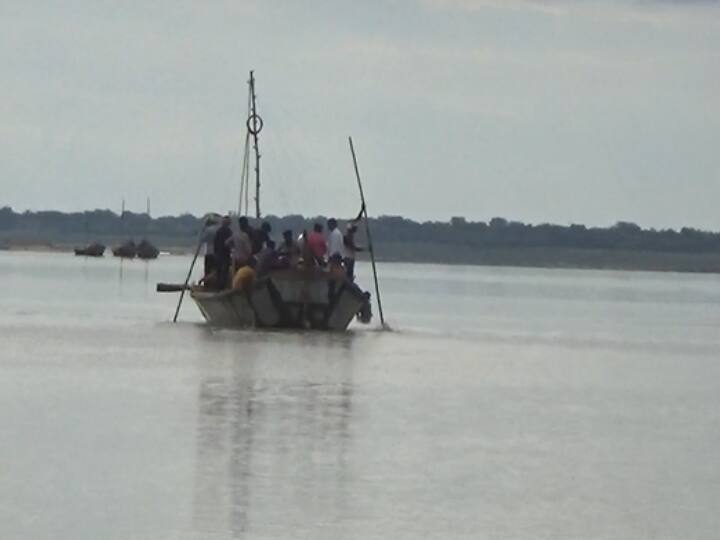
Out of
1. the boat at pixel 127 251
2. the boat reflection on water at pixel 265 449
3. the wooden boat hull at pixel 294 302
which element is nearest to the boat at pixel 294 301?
the wooden boat hull at pixel 294 302

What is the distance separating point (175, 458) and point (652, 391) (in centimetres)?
1058

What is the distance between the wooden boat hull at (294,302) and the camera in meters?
34.2

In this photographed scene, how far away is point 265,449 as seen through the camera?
1708 centimetres

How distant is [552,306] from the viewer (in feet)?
192

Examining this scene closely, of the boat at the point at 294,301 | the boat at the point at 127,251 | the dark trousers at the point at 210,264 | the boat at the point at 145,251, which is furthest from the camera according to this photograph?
the boat at the point at 145,251

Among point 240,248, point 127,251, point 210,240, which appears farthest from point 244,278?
point 127,251

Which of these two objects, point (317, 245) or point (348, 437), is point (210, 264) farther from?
point (348, 437)

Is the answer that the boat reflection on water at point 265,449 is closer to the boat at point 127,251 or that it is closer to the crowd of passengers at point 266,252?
the crowd of passengers at point 266,252

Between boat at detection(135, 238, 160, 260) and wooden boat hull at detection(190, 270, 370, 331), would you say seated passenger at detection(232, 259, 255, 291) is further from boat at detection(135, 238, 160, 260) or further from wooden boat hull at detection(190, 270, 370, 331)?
boat at detection(135, 238, 160, 260)

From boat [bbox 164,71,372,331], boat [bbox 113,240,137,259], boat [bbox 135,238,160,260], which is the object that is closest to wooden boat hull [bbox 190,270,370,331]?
boat [bbox 164,71,372,331]

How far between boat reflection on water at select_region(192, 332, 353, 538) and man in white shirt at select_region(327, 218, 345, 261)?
9.99 m

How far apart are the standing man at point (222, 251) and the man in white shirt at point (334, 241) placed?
1550 millimetres

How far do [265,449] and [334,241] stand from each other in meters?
18.5

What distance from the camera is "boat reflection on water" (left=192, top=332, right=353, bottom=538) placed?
14.1 m
